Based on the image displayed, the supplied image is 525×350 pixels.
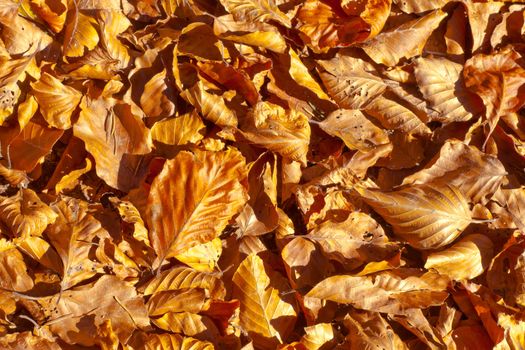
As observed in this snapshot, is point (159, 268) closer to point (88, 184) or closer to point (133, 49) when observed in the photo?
point (88, 184)

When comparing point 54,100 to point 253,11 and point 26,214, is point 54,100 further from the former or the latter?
point 253,11

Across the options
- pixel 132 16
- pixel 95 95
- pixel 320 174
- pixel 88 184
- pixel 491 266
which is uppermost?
pixel 132 16

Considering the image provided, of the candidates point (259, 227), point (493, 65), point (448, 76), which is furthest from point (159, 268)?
point (493, 65)

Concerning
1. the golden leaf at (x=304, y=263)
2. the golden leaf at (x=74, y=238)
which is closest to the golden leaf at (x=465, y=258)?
the golden leaf at (x=304, y=263)

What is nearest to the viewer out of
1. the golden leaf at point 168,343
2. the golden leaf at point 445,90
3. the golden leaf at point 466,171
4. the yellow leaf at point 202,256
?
the golden leaf at point 168,343

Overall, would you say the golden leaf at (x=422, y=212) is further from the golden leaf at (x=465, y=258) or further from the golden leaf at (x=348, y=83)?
the golden leaf at (x=348, y=83)
